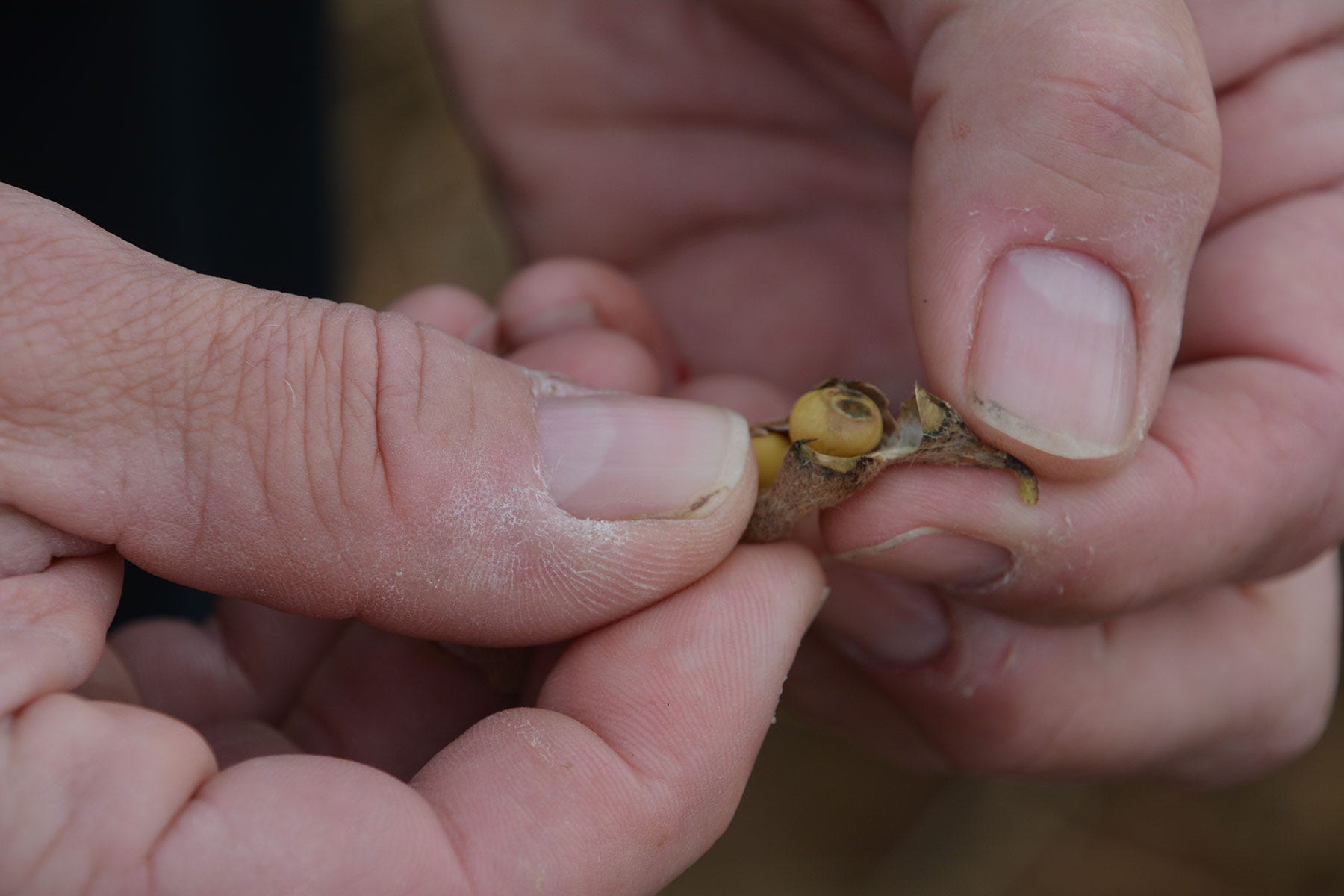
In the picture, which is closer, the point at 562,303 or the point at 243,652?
the point at 243,652

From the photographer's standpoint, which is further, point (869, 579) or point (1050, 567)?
point (869, 579)

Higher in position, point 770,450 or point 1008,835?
point 770,450

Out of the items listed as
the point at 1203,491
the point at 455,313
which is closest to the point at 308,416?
the point at 455,313

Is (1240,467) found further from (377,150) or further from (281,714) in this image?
(377,150)

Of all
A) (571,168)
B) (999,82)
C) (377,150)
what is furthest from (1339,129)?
(377,150)

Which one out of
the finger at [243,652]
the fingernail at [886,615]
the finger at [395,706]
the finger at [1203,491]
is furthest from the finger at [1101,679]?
the finger at [243,652]

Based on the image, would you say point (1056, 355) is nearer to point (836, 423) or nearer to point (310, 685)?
point (836, 423)
